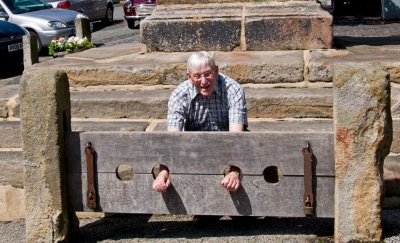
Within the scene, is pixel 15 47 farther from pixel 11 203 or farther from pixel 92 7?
pixel 92 7

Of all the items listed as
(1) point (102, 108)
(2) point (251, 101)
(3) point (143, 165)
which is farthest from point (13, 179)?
(2) point (251, 101)

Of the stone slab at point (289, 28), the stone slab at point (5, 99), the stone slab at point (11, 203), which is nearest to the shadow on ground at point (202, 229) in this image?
the stone slab at point (11, 203)

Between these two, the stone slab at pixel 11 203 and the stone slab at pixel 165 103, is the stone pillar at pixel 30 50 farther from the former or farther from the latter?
the stone slab at pixel 11 203

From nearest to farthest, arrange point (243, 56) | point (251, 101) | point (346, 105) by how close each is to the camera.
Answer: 1. point (346, 105)
2. point (251, 101)
3. point (243, 56)

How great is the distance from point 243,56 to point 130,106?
133 cm

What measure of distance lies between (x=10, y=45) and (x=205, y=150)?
31.8 ft

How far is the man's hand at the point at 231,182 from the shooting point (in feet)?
16.3

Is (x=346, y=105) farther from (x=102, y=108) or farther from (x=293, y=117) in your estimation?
(x=102, y=108)

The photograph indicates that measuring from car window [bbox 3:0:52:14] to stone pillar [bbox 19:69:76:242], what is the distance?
1281 centimetres

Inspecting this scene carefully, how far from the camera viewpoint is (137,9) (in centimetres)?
2231

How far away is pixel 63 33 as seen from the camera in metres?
17.2

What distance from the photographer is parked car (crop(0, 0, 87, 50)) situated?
17.1 m

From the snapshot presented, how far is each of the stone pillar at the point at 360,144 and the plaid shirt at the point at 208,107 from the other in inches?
31.3

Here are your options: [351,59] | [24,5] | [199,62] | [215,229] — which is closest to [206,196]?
[215,229]
